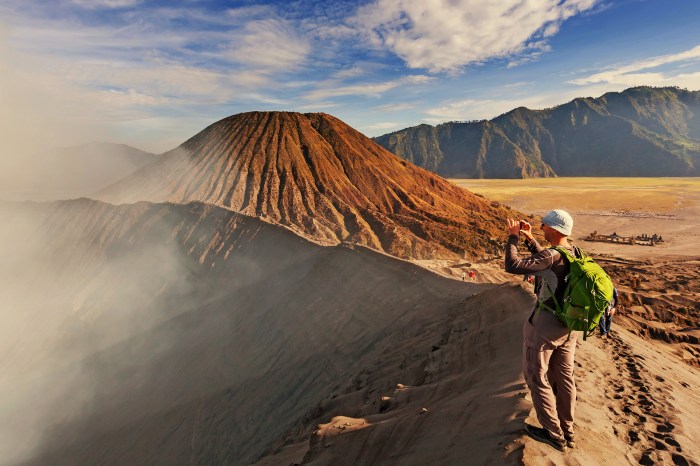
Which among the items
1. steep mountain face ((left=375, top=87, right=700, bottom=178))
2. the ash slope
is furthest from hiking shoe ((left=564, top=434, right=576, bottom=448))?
steep mountain face ((left=375, top=87, right=700, bottom=178))

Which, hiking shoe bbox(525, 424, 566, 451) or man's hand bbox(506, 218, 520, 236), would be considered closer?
hiking shoe bbox(525, 424, 566, 451)

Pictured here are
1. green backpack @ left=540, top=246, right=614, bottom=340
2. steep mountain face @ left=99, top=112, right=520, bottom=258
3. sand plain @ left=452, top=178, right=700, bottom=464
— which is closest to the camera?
green backpack @ left=540, top=246, right=614, bottom=340

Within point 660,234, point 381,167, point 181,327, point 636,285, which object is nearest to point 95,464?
point 181,327

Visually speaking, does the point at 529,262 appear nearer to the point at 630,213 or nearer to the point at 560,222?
the point at 560,222

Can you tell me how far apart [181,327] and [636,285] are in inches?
1057

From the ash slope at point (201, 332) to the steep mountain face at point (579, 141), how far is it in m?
152

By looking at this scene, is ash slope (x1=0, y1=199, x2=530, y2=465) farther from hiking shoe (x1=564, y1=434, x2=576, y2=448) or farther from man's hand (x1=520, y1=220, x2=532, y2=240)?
man's hand (x1=520, y1=220, x2=532, y2=240)

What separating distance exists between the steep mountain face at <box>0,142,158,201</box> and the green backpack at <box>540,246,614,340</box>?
10084cm

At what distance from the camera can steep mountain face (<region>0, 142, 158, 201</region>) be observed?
106m

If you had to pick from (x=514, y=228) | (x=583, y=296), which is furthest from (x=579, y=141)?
(x=583, y=296)

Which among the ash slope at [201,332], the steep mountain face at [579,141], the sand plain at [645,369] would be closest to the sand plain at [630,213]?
the sand plain at [645,369]

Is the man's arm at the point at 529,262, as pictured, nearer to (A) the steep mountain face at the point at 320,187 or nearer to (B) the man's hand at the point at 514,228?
(B) the man's hand at the point at 514,228

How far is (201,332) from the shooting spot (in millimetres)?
19922

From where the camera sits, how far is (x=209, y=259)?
2606 centimetres
